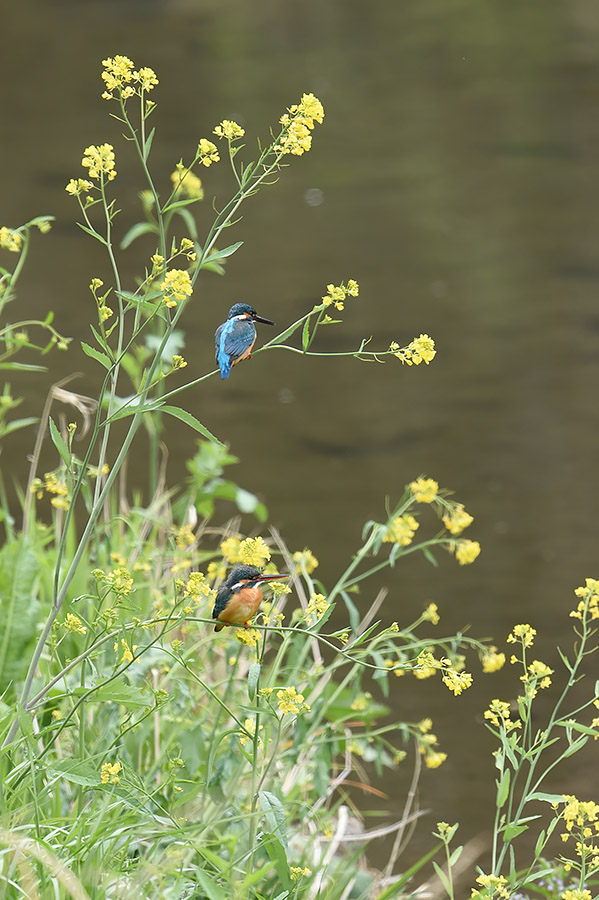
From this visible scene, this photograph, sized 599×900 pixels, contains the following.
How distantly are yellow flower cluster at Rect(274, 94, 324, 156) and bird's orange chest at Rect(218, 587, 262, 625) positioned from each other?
0.52 meters

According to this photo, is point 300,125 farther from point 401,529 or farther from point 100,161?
point 401,529

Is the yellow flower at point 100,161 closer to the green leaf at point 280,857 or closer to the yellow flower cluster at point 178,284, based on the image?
the yellow flower cluster at point 178,284

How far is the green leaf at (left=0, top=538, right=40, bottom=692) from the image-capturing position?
2.24 m

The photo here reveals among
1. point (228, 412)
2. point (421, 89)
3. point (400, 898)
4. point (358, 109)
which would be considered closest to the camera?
point (400, 898)

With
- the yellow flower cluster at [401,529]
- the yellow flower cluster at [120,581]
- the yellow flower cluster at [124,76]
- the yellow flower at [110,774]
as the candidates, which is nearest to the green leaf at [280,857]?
the yellow flower at [110,774]

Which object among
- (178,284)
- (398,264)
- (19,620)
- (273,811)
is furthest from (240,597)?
(398,264)

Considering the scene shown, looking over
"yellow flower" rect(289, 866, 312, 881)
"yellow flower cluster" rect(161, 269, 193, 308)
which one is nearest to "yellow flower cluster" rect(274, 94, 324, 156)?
"yellow flower cluster" rect(161, 269, 193, 308)

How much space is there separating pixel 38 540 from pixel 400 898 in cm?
113

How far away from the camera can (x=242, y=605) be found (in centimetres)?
140

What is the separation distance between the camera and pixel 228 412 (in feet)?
15.8

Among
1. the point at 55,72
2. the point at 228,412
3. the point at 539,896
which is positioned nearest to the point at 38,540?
the point at 539,896

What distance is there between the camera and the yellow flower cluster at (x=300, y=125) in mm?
1365

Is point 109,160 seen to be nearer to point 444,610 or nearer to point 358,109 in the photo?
point 444,610

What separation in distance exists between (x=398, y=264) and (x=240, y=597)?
194 inches
